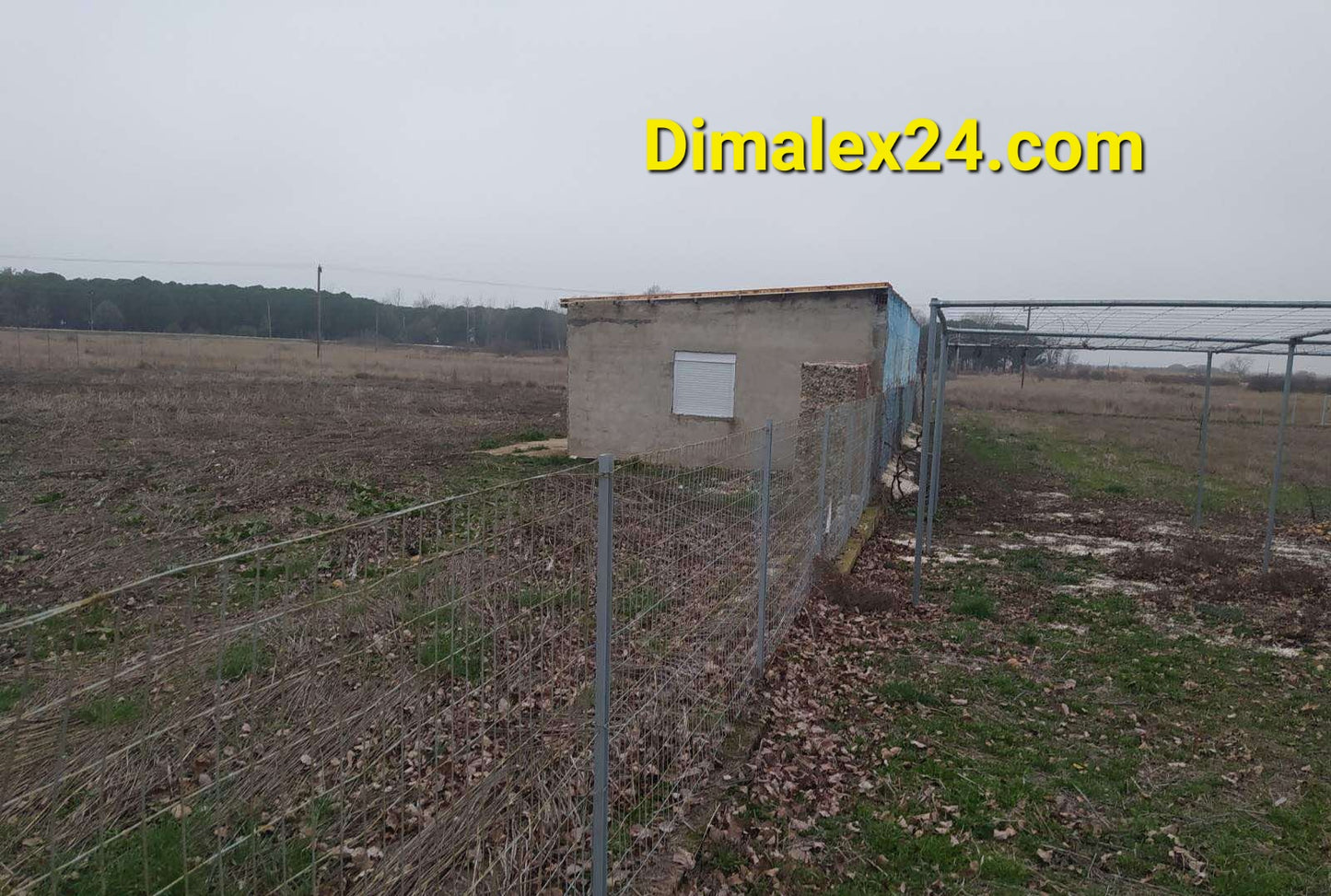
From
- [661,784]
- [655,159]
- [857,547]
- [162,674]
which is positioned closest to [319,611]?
[162,674]

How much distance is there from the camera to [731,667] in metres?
4.82

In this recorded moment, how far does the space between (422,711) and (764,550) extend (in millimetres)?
2963

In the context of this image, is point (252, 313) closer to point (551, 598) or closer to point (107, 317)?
point (107, 317)

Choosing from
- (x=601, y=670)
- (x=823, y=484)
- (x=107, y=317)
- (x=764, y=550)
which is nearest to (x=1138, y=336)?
(x=823, y=484)

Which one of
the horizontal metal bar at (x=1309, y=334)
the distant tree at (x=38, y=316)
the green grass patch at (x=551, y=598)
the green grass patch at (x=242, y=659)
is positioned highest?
the distant tree at (x=38, y=316)

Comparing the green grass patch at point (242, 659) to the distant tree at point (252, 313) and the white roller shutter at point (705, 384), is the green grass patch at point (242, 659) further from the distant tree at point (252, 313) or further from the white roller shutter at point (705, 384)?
the distant tree at point (252, 313)

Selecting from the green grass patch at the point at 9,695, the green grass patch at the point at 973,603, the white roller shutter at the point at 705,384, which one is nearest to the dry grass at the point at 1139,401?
the white roller shutter at the point at 705,384

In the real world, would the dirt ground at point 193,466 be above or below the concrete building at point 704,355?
below

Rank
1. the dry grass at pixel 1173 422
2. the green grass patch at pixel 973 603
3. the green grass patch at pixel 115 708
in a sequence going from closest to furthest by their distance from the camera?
1. the green grass patch at pixel 115 708
2. the green grass patch at pixel 973 603
3. the dry grass at pixel 1173 422

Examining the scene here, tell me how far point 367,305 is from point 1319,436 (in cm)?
8519

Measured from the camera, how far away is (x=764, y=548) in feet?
15.9

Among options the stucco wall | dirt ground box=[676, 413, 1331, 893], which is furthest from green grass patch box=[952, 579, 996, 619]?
the stucco wall

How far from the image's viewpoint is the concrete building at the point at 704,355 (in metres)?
13.2

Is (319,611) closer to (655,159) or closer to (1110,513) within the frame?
(655,159)
